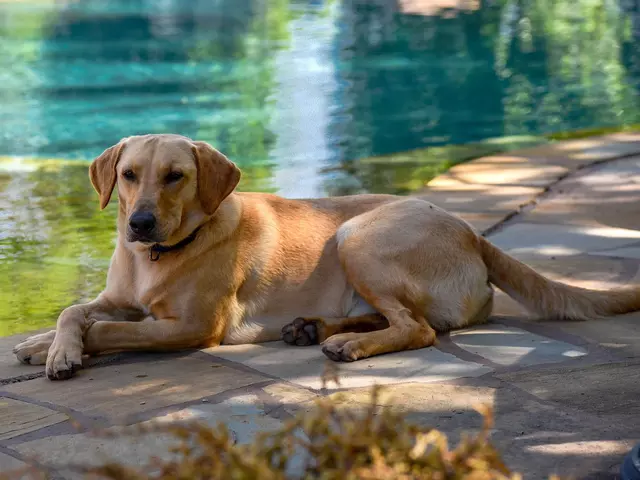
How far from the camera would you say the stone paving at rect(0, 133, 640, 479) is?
316cm

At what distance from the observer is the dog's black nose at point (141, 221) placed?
4168 mm

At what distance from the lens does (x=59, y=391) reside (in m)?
3.82

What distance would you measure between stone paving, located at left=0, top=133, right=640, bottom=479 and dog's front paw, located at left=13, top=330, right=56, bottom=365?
0.04 meters

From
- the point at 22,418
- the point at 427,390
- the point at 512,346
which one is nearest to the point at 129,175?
the point at 22,418

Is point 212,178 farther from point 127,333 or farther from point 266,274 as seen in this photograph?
point 127,333

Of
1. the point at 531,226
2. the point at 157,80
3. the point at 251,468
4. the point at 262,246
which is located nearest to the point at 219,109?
the point at 157,80

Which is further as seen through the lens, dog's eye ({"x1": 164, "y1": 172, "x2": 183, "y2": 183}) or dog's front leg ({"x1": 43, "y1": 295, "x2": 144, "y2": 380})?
dog's eye ({"x1": 164, "y1": 172, "x2": 183, "y2": 183})

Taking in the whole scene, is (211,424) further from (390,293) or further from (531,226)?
(531,226)

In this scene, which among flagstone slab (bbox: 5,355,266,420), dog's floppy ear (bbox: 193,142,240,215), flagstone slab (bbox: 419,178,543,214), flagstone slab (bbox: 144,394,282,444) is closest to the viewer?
flagstone slab (bbox: 144,394,282,444)

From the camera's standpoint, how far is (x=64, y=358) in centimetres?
402

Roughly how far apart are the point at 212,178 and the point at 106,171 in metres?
0.48

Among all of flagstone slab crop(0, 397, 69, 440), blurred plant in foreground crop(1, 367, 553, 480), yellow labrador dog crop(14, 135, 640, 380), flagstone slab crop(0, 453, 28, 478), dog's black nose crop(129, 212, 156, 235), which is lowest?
flagstone slab crop(0, 397, 69, 440)

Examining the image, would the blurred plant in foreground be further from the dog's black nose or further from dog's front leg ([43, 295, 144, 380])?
the dog's black nose

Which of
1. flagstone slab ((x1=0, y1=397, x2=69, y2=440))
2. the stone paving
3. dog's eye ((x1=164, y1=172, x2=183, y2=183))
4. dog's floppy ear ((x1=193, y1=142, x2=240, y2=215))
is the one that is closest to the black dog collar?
dog's floppy ear ((x1=193, y1=142, x2=240, y2=215))
